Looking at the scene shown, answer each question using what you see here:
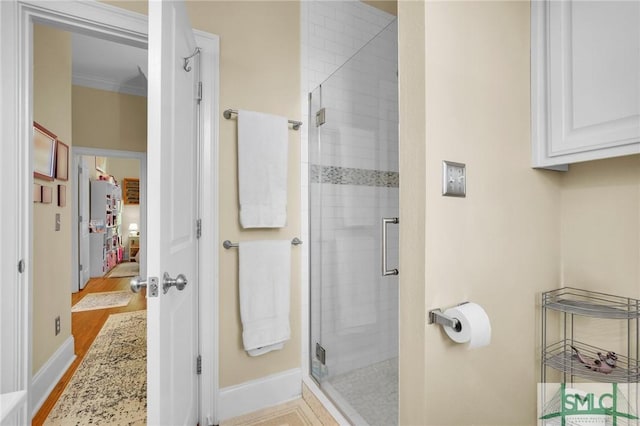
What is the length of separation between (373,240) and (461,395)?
86 cm

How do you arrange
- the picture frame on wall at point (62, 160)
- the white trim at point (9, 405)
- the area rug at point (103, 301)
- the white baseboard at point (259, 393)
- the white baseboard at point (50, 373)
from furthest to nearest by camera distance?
the area rug at point (103, 301) < the picture frame on wall at point (62, 160) < the white baseboard at point (50, 373) < the white baseboard at point (259, 393) < the white trim at point (9, 405)

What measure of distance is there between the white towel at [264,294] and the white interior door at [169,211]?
0.32 m

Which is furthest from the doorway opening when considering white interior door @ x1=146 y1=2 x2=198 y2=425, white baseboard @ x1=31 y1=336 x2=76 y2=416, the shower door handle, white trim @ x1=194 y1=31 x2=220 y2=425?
the shower door handle

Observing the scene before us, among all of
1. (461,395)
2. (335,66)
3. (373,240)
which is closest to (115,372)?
(373,240)

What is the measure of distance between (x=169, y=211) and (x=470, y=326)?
0.98 metres

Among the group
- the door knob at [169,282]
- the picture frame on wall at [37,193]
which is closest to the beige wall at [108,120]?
the picture frame on wall at [37,193]

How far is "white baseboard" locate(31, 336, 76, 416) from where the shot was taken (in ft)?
6.08

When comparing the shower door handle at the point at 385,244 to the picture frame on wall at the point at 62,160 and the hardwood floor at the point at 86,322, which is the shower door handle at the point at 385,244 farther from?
the picture frame on wall at the point at 62,160

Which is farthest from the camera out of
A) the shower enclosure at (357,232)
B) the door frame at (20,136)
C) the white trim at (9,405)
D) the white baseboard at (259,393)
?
the white baseboard at (259,393)

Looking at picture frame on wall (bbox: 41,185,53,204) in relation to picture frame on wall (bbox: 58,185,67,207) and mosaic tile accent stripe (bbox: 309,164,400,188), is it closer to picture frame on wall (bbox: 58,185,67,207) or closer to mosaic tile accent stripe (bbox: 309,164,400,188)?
picture frame on wall (bbox: 58,185,67,207)

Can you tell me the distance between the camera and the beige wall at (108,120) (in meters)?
3.82

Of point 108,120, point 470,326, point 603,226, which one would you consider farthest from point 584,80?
point 108,120

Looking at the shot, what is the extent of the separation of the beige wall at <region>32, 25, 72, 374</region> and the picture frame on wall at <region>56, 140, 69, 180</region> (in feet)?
0.15

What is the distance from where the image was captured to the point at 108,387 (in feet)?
6.82
